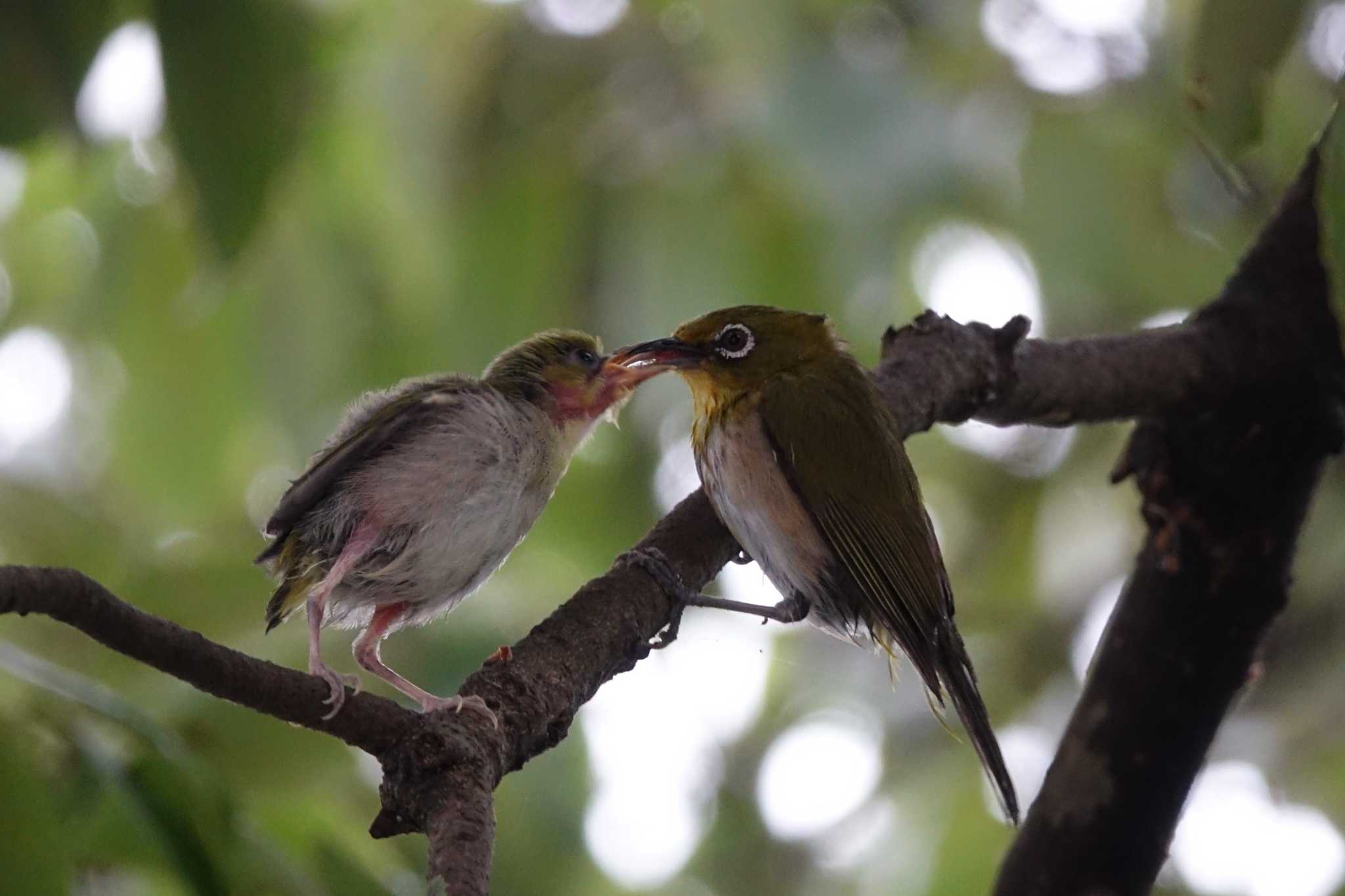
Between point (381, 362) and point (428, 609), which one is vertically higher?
point (381, 362)

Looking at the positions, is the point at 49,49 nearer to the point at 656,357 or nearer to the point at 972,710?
the point at 656,357

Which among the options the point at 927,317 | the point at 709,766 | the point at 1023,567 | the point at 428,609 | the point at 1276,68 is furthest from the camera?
the point at 709,766

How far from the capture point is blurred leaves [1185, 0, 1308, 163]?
2.69m

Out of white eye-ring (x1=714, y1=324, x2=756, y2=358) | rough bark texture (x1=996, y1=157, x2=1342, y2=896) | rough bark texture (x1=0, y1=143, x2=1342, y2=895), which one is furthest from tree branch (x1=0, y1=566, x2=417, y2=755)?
white eye-ring (x1=714, y1=324, x2=756, y2=358)

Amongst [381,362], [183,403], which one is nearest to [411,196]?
[381,362]

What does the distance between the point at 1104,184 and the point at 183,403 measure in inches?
116

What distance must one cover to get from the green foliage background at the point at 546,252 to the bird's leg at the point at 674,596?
2.21 ft

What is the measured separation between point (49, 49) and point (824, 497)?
201 cm

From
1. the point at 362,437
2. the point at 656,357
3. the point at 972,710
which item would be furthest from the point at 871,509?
the point at 362,437

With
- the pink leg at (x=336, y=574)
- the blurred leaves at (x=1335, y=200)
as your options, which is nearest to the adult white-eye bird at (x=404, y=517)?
the pink leg at (x=336, y=574)

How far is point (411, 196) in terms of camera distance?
4.57 m

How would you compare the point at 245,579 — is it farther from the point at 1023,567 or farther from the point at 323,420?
the point at 1023,567

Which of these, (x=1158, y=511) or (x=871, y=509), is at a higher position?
(x=871, y=509)

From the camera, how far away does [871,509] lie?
3584mm
